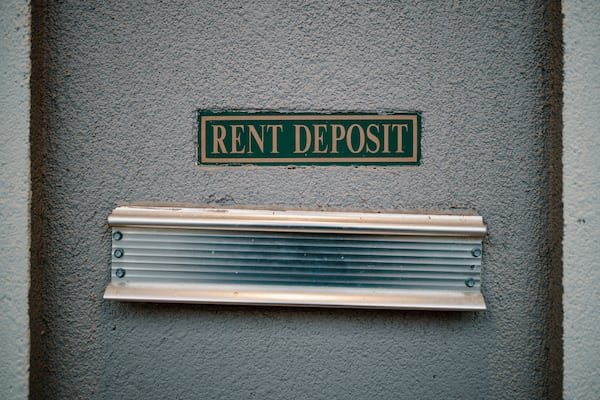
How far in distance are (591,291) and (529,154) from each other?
562 millimetres

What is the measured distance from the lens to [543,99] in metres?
1.31

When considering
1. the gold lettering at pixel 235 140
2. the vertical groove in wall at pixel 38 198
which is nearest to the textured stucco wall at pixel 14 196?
the vertical groove in wall at pixel 38 198

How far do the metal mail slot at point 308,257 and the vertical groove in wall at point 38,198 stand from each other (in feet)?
1.01

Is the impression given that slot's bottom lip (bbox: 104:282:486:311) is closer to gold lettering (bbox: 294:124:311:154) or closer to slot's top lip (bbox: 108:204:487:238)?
slot's top lip (bbox: 108:204:487:238)

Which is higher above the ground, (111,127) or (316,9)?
(316,9)

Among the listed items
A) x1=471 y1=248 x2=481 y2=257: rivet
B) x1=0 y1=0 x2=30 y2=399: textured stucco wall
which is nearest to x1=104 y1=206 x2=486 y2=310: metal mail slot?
x1=471 y1=248 x2=481 y2=257: rivet

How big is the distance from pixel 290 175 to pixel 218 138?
34 cm

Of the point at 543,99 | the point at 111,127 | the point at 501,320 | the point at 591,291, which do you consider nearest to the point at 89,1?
the point at 111,127

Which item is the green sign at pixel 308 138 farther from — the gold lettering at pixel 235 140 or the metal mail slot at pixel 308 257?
the metal mail slot at pixel 308 257

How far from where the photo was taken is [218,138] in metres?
1.35

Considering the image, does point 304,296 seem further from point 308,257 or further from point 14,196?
point 14,196

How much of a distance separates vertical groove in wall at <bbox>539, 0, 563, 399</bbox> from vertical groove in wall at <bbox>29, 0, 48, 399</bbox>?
205 cm

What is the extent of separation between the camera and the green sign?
1.33 m

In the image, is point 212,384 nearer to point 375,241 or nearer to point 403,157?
point 375,241
